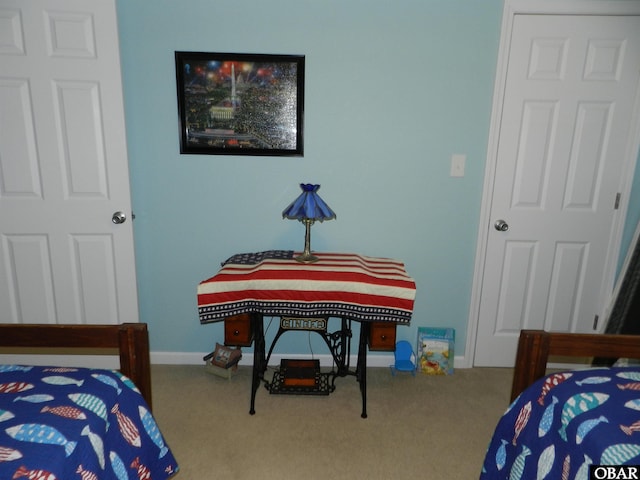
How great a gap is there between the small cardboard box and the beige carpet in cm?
6

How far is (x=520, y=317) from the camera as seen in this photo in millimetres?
2715

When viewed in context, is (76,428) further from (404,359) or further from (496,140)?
(496,140)

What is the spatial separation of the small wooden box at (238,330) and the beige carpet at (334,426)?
40 cm

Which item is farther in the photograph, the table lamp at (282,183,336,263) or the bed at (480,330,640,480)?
the table lamp at (282,183,336,263)

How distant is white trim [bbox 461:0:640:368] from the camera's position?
2297 mm

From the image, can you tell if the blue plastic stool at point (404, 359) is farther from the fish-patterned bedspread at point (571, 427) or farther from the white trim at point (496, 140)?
the fish-patterned bedspread at point (571, 427)

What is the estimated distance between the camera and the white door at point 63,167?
218 cm

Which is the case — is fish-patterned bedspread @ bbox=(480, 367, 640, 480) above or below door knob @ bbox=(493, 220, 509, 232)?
below

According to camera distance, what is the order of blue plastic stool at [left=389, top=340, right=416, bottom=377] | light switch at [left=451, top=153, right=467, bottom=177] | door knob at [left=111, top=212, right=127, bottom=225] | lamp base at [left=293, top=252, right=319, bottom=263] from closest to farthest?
lamp base at [left=293, top=252, right=319, bottom=263] < door knob at [left=111, top=212, right=127, bottom=225] < light switch at [left=451, top=153, right=467, bottom=177] < blue plastic stool at [left=389, top=340, right=416, bottom=377]

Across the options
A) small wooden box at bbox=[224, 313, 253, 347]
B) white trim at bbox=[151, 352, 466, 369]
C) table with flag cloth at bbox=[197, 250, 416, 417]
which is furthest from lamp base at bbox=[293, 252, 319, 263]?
white trim at bbox=[151, 352, 466, 369]

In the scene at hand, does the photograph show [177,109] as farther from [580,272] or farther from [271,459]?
[580,272]

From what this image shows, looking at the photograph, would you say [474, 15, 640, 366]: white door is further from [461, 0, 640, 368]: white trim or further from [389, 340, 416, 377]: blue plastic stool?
[389, 340, 416, 377]: blue plastic stool

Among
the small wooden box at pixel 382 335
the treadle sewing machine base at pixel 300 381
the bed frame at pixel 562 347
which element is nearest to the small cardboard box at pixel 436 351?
the small wooden box at pixel 382 335

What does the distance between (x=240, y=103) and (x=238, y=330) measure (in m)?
1.31
